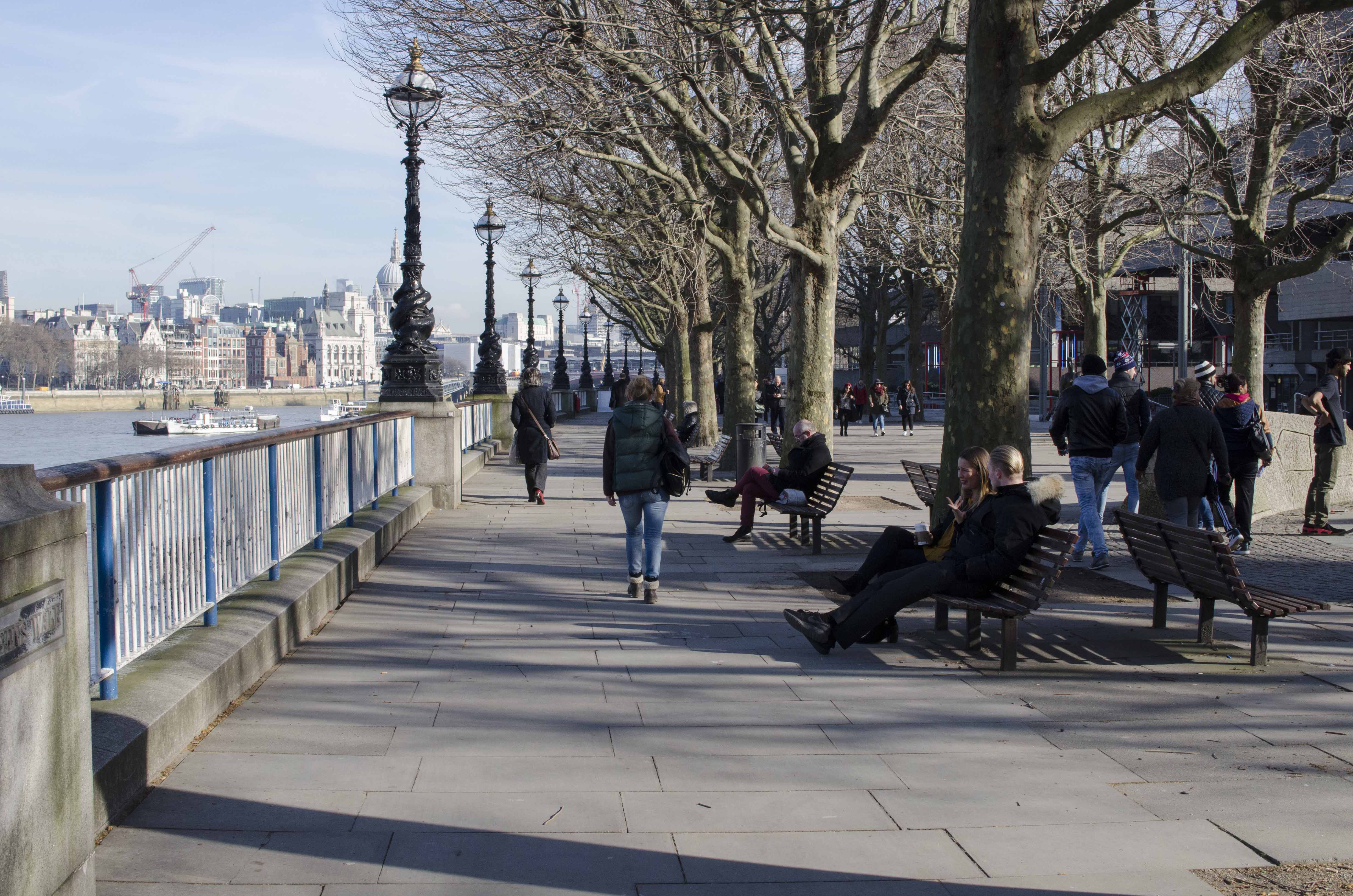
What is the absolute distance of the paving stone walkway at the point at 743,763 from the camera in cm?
379

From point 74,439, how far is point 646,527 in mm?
37927

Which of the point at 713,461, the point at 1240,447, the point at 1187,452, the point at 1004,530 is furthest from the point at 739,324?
the point at 1004,530

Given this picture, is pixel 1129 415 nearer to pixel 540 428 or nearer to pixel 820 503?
pixel 820 503

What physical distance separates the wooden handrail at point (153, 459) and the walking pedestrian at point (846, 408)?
87.5 feet

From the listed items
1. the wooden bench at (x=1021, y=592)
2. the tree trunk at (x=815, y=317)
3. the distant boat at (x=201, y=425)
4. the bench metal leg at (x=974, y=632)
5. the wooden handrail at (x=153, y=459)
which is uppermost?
the tree trunk at (x=815, y=317)

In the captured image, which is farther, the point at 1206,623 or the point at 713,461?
the point at 713,461

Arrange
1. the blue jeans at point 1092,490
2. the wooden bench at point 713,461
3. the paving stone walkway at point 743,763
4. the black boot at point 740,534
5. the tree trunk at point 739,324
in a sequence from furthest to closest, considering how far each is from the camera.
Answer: the tree trunk at point 739,324 → the wooden bench at point 713,461 → the black boot at point 740,534 → the blue jeans at point 1092,490 → the paving stone walkway at point 743,763

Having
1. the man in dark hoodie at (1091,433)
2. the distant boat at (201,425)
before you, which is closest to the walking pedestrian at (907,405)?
the man in dark hoodie at (1091,433)

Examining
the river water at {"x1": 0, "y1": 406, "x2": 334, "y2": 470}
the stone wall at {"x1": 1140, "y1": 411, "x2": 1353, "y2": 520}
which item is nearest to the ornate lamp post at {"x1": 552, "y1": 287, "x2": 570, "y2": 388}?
the river water at {"x1": 0, "y1": 406, "x2": 334, "y2": 470}

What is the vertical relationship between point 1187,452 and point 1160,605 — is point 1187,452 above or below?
above

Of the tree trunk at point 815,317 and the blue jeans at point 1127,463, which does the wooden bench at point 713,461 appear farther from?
the blue jeans at point 1127,463

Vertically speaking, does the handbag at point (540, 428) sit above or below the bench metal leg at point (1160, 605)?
above

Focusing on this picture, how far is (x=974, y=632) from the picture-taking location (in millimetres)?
6895

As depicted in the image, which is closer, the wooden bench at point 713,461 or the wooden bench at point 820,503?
the wooden bench at point 820,503
